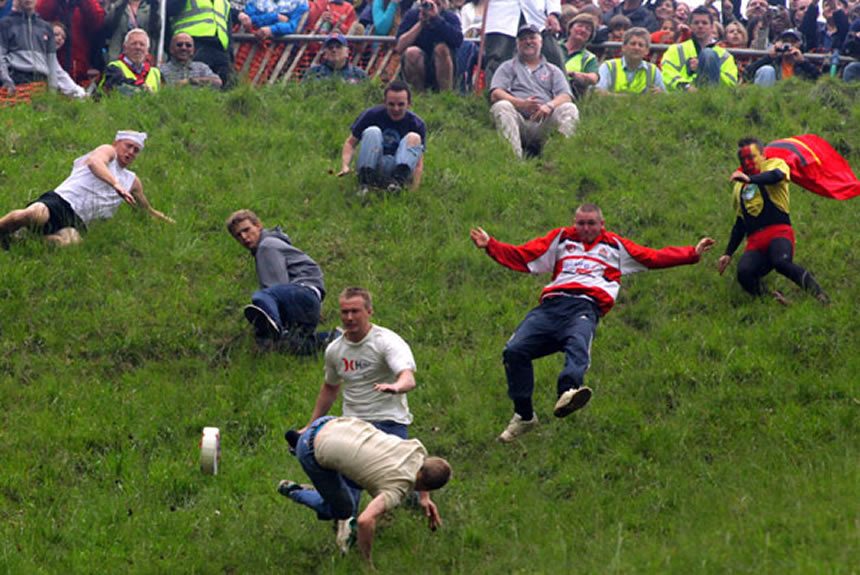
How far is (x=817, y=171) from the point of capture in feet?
37.5

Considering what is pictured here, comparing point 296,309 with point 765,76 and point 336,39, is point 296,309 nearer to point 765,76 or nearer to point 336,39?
point 336,39

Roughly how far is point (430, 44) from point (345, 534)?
10.1m

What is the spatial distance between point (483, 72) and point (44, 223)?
295 inches

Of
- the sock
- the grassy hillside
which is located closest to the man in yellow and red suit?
the grassy hillside

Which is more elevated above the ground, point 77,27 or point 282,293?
point 282,293

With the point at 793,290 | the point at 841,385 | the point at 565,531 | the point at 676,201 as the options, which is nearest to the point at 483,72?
the point at 676,201

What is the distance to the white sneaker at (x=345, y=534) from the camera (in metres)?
7.94

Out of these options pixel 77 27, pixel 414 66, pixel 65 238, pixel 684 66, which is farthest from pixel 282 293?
pixel 684 66

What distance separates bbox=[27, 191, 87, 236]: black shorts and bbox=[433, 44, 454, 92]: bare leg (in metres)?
6.39

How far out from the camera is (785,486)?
26.5 feet

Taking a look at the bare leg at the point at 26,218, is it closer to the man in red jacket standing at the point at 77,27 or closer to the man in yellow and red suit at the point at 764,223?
the man in red jacket standing at the point at 77,27

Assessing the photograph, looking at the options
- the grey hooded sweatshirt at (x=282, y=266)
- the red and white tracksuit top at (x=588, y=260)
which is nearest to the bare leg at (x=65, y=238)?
the grey hooded sweatshirt at (x=282, y=266)

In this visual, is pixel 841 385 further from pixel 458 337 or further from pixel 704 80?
pixel 704 80

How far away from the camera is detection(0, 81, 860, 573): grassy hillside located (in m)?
8.10
